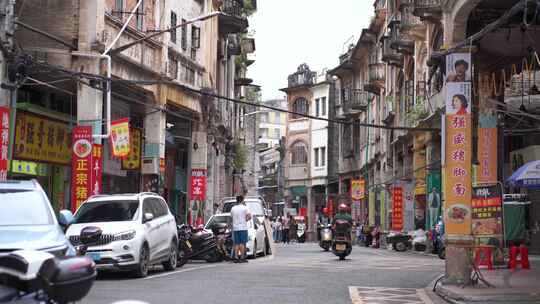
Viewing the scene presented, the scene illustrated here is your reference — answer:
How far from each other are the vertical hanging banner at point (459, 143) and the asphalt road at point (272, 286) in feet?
5.20

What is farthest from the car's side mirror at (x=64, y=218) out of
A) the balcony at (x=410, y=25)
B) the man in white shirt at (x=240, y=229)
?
the balcony at (x=410, y=25)

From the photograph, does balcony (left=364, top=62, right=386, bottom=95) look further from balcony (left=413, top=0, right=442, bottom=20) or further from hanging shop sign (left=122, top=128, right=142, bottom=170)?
hanging shop sign (left=122, top=128, right=142, bottom=170)

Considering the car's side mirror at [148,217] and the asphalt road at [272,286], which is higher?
the car's side mirror at [148,217]

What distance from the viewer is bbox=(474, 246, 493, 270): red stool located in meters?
20.0

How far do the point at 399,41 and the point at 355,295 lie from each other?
26980 mm

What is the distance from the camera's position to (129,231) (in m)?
18.1

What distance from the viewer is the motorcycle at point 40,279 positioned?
5207mm

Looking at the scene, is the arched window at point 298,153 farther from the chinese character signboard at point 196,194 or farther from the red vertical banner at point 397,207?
the chinese character signboard at point 196,194

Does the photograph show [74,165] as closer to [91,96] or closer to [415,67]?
[91,96]

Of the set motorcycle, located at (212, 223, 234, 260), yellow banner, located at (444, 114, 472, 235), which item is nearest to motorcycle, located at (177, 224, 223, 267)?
motorcycle, located at (212, 223, 234, 260)

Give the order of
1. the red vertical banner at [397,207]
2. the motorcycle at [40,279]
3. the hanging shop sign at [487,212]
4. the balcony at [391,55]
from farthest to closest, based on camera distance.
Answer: the balcony at [391,55]
the red vertical banner at [397,207]
the hanging shop sign at [487,212]
the motorcycle at [40,279]

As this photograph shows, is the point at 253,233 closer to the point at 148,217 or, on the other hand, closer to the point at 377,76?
the point at 148,217

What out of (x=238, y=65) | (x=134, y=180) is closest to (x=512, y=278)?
(x=134, y=180)

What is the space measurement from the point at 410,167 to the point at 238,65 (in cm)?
1925
